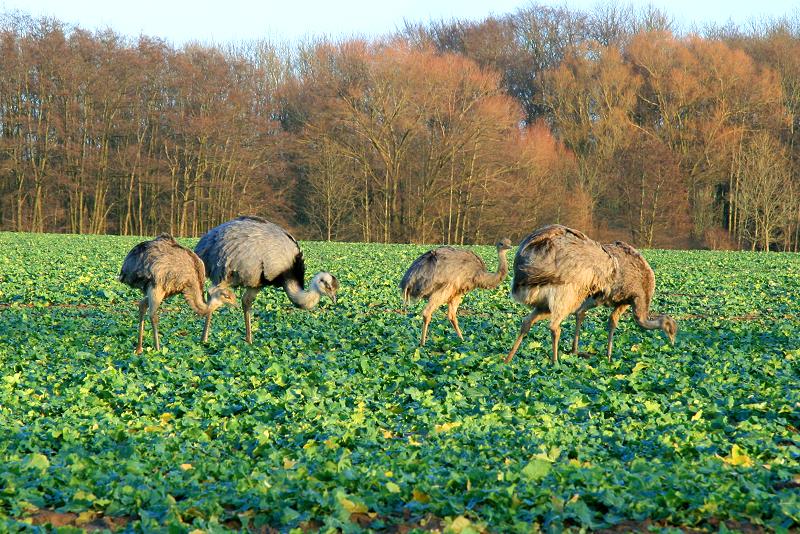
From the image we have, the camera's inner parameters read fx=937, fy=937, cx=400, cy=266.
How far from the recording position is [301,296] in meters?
12.6

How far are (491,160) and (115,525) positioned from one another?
4658 cm

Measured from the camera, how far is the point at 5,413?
299 inches

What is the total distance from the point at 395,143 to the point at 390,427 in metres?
43.4

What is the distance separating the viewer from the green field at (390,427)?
17.5 ft

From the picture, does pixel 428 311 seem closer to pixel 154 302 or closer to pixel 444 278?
pixel 444 278

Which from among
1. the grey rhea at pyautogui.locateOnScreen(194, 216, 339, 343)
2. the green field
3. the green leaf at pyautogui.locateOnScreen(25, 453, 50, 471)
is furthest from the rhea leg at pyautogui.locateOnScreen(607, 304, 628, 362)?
the green leaf at pyautogui.locateOnScreen(25, 453, 50, 471)

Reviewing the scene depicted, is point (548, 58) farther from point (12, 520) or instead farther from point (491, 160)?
point (12, 520)

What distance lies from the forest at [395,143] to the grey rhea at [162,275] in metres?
38.1

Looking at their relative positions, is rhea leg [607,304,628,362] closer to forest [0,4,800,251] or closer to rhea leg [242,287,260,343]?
rhea leg [242,287,260,343]

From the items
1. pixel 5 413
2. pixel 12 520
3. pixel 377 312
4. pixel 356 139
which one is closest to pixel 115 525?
pixel 12 520

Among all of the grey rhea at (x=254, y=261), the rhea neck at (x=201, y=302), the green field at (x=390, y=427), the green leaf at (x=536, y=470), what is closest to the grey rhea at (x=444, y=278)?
the green field at (x=390, y=427)

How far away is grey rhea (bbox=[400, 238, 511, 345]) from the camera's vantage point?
12.1m

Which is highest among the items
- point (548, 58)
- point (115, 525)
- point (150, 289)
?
point (548, 58)

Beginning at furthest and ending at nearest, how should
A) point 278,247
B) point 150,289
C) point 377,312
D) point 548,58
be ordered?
point 548,58
point 377,312
point 278,247
point 150,289
